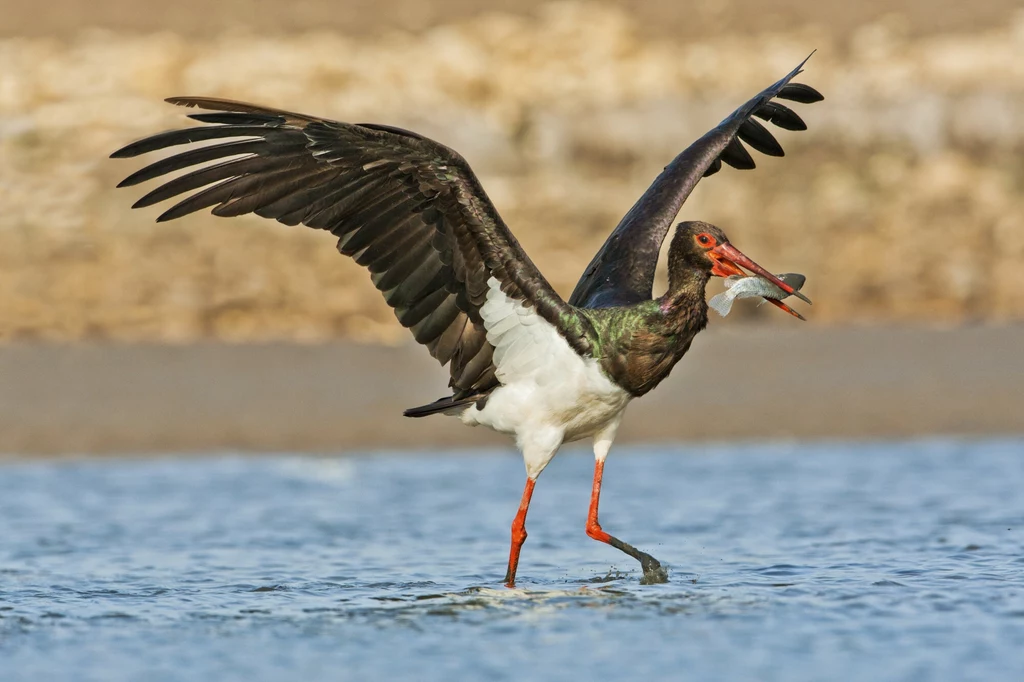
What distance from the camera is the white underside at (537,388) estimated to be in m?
7.25

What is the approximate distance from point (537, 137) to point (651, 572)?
31.3 ft

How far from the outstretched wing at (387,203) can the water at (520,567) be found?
135 cm

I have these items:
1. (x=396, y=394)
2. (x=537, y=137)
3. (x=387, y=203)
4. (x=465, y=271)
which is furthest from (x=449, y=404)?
(x=537, y=137)

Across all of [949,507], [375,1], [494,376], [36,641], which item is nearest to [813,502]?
[949,507]

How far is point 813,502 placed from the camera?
33.3ft

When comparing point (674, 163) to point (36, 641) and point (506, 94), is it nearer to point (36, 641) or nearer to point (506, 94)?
point (36, 641)

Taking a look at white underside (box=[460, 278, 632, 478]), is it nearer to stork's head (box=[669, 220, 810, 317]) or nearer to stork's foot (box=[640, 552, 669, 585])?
stork's head (box=[669, 220, 810, 317])

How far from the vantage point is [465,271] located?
706cm

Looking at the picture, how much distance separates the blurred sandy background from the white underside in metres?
4.90

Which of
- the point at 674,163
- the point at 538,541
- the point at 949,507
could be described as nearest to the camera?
the point at 674,163

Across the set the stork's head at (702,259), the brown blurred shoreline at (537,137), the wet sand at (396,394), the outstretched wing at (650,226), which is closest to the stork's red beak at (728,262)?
the stork's head at (702,259)

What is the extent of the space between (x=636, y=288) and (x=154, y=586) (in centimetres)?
274

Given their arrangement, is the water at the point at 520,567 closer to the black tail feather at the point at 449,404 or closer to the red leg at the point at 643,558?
the red leg at the point at 643,558

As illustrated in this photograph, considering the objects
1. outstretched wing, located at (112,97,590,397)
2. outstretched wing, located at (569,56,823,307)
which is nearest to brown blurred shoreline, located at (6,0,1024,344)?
outstretched wing, located at (569,56,823,307)
